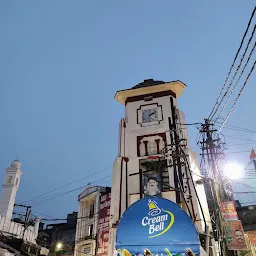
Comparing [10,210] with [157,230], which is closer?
[157,230]

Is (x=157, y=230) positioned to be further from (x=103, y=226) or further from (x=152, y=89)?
(x=103, y=226)

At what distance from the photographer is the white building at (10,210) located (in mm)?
23188

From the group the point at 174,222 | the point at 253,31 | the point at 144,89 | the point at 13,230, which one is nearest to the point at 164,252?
the point at 174,222

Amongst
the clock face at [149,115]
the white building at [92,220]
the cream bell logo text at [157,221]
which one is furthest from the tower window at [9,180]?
the cream bell logo text at [157,221]

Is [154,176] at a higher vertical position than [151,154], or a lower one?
lower

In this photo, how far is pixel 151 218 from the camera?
940cm

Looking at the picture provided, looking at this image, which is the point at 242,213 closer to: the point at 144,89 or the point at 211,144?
the point at 211,144

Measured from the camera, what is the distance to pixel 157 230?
902 cm

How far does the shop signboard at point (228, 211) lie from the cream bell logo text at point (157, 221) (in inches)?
331

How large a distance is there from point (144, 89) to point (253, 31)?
39.8ft

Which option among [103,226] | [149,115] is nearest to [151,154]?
[149,115]

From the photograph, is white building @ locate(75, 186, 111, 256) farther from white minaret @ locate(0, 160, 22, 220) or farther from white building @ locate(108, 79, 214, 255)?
white building @ locate(108, 79, 214, 255)

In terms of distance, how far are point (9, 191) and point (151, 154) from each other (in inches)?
835

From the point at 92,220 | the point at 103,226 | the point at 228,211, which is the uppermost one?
the point at 92,220
